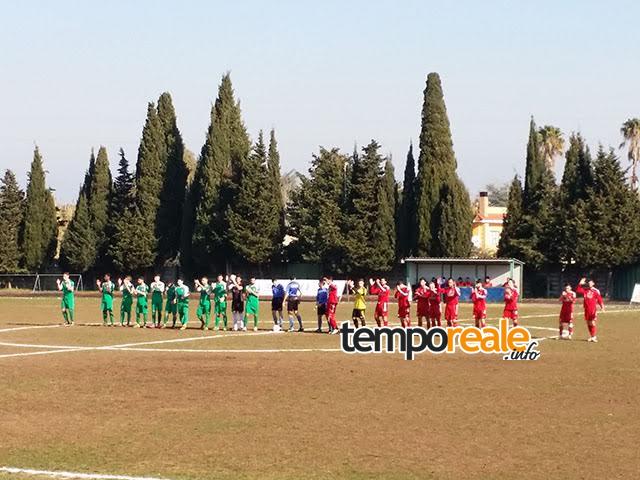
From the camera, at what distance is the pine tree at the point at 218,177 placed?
3455 inches

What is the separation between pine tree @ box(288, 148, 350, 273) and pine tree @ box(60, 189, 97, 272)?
17779 mm

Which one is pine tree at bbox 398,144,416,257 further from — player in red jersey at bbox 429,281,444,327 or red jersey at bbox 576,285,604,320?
red jersey at bbox 576,285,604,320

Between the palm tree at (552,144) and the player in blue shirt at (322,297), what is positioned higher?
the palm tree at (552,144)

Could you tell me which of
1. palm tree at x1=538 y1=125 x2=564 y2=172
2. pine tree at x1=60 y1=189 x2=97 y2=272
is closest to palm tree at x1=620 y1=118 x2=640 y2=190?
palm tree at x1=538 y1=125 x2=564 y2=172

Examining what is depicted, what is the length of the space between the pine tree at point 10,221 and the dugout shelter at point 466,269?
135 feet

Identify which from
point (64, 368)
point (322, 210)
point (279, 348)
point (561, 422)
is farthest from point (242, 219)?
point (561, 422)

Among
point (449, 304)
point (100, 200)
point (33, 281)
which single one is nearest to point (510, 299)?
point (449, 304)

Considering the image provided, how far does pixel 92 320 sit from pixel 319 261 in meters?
40.4

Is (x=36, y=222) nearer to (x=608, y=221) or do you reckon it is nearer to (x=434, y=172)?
(x=434, y=172)

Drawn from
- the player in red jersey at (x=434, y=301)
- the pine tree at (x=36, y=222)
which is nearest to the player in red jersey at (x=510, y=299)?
the player in red jersey at (x=434, y=301)

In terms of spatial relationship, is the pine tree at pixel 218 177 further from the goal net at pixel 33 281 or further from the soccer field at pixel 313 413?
the soccer field at pixel 313 413

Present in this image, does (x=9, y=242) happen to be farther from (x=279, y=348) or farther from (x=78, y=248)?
(x=279, y=348)

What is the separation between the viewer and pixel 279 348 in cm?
3027

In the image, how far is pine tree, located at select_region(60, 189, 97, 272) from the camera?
3652 inches
